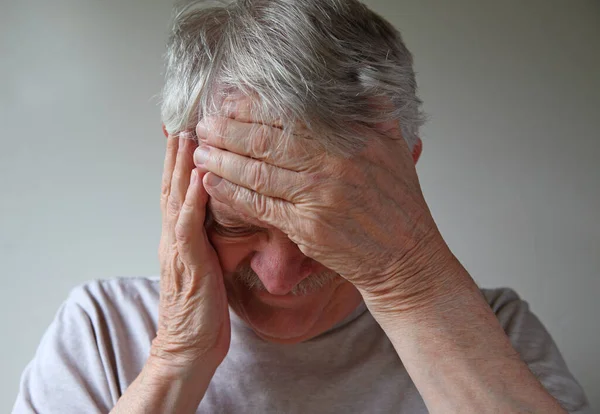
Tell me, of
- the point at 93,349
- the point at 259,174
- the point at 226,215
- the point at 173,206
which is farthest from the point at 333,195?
the point at 93,349

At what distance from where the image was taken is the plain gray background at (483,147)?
70.7 inches

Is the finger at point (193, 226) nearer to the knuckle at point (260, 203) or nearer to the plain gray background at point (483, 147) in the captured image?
the knuckle at point (260, 203)

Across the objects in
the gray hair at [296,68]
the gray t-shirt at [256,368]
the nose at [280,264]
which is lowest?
the gray t-shirt at [256,368]

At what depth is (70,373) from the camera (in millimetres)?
1203

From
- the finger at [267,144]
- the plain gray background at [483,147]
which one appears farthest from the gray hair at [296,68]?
the plain gray background at [483,147]

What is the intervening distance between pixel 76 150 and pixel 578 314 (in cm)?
167

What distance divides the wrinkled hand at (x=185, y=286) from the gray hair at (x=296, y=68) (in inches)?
3.5

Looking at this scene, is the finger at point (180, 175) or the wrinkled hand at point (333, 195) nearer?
the wrinkled hand at point (333, 195)

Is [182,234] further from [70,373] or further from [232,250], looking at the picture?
[70,373]

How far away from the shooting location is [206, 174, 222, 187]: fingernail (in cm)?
97

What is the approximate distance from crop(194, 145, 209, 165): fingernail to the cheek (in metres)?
0.17

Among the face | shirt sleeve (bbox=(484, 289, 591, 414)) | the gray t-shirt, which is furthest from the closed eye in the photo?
shirt sleeve (bbox=(484, 289, 591, 414))

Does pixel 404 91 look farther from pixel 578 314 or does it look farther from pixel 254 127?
pixel 578 314

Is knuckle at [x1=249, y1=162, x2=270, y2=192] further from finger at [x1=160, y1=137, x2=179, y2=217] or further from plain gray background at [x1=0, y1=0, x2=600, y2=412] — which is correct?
plain gray background at [x1=0, y1=0, x2=600, y2=412]
